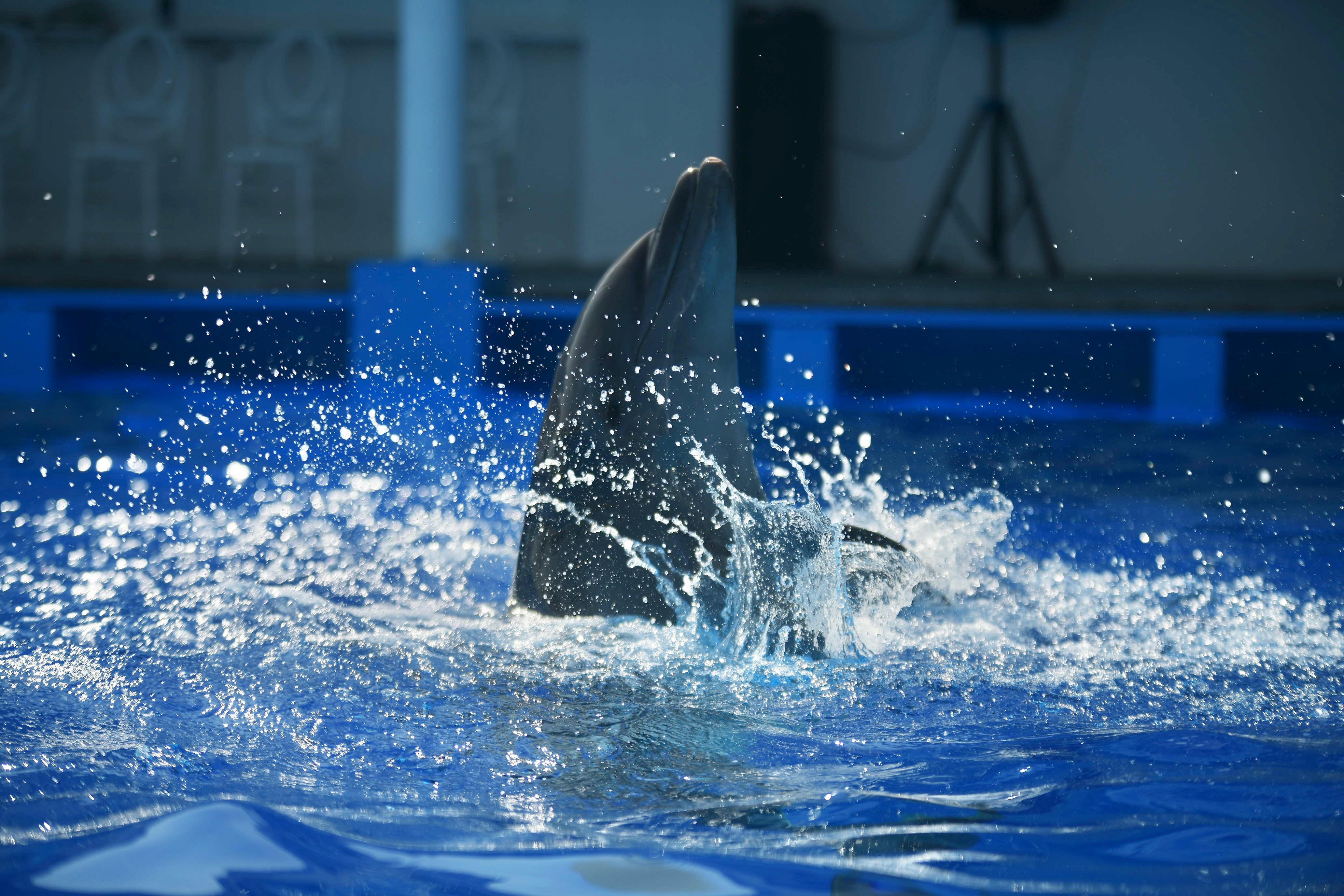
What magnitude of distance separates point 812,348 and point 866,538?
4592 millimetres

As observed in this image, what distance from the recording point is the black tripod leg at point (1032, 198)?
9328 mm

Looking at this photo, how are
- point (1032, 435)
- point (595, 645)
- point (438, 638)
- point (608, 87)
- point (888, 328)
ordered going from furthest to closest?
point (608, 87) → point (888, 328) → point (1032, 435) → point (438, 638) → point (595, 645)

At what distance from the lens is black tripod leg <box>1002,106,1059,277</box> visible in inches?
367

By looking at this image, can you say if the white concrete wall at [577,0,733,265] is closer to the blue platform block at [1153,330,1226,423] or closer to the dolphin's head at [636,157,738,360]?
the blue platform block at [1153,330,1226,423]

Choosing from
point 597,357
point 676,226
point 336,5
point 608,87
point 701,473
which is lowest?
point 701,473

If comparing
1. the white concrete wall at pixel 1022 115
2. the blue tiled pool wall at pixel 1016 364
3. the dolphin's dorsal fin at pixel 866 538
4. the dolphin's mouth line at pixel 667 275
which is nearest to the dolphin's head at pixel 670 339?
the dolphin's mouth line at pixel 667 275

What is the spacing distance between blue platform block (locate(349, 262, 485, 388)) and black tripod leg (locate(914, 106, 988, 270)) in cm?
338

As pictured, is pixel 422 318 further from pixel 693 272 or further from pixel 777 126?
pixel 693 272

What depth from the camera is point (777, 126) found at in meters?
10.0

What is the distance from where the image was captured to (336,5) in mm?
10797

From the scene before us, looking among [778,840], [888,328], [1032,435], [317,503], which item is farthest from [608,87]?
[778,840]

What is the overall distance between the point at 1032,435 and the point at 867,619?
3.91 metres

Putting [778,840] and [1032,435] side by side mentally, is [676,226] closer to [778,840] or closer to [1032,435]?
[778,840]

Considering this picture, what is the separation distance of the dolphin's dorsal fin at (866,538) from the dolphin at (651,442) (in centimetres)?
33
